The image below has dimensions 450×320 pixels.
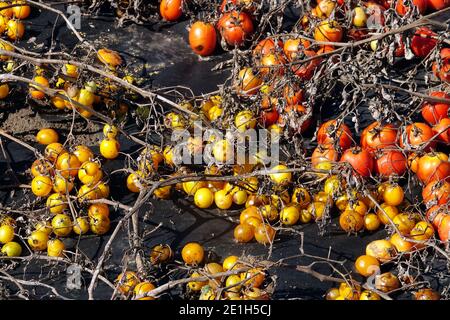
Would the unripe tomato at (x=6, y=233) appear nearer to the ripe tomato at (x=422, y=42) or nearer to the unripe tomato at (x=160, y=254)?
the unripe tomato at (x=160, y=254)

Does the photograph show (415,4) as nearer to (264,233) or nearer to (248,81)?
(248,81)

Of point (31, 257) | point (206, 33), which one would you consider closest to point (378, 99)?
point (206, 33)

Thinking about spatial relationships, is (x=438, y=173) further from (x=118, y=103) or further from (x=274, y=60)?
(x=118, y=103)

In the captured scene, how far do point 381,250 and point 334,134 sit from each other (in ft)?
2.22

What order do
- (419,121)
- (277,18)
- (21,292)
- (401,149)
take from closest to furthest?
(21,292)
(401,149)
(419,121)
(277,18)

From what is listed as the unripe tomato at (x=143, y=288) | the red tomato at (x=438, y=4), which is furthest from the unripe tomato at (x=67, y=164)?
the red tomato at (x=438, y=4)

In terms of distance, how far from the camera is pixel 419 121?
4062mm

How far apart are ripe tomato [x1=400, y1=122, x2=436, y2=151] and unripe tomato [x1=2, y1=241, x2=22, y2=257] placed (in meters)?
1.98

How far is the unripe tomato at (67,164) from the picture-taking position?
12.3ft

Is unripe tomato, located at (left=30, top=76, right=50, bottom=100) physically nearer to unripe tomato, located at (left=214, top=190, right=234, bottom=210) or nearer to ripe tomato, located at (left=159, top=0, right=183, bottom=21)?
ripe tomato, located at (left=159, top=0, right=183, bottom=21)

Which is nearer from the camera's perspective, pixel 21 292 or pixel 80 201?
pixel 21 292

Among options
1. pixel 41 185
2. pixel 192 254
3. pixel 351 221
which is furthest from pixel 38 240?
pixel 351 221

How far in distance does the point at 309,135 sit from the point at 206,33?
38.8 inches

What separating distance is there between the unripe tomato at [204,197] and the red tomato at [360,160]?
705 millimetres
